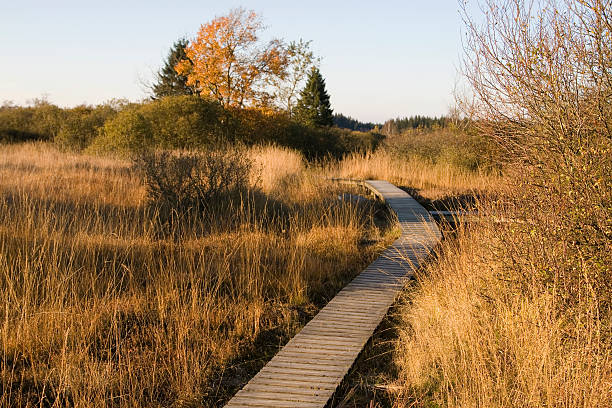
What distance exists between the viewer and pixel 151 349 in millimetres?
3895

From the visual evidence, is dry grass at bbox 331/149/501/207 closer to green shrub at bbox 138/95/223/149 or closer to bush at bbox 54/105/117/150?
green shrub at bbox 138/95/223/149

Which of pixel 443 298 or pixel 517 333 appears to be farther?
pixel 443 298

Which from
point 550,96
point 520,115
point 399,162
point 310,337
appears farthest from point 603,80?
point 399,162

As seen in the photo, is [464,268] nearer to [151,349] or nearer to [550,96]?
[550,96]

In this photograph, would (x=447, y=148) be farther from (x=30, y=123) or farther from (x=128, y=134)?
(x=30, y=123)

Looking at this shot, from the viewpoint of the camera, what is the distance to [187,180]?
25.5 feet

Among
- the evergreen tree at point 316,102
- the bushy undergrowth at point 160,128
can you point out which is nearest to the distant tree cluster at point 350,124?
the evergreen tree at point 316,102

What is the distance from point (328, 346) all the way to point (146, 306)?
172 cm

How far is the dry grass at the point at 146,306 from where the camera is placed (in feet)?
11.0

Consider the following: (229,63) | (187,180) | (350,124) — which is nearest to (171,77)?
(229,63)

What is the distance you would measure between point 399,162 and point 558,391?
41.1ft

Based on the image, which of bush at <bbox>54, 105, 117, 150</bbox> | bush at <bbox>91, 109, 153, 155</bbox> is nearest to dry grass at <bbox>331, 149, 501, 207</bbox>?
bush at <bbox>91, 109, 153, 155</bbox>

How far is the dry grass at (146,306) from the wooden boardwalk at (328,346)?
0.39 meters

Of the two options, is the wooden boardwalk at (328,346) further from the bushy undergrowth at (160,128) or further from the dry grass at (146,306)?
the bushy undergrowth at (160,128)
